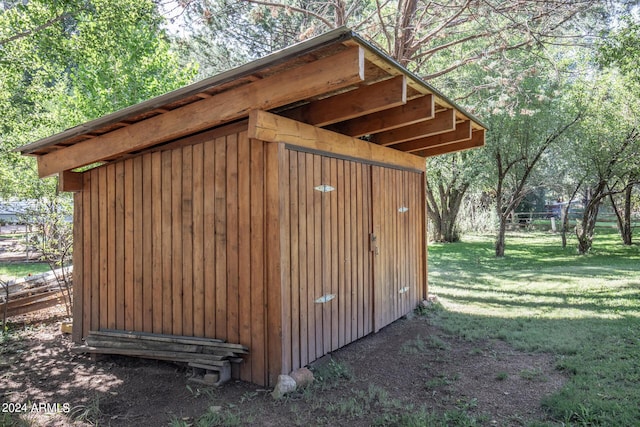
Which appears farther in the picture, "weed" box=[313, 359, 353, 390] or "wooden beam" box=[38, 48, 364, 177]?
"weed" box=[313, 359, 353, 390]

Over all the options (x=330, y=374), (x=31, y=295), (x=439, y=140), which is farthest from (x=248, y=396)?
(x=31, y=295)

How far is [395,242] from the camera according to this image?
213 inches

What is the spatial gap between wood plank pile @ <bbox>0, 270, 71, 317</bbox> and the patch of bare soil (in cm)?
149

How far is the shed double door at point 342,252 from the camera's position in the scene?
3621 mm

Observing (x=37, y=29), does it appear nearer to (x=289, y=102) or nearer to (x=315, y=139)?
(x=315, y=139)

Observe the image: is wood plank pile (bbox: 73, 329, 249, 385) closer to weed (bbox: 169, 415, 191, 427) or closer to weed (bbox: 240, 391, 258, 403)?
weed (bbox: 240, 391, 258, 403)

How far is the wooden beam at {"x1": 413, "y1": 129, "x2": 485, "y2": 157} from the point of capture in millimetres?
A: 5832

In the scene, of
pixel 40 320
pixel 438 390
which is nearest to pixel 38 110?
pixel 40 320

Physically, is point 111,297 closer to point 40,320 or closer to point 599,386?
point 40,320

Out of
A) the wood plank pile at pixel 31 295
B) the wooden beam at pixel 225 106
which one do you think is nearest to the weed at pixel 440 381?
the wooden beam at pixel 225 106

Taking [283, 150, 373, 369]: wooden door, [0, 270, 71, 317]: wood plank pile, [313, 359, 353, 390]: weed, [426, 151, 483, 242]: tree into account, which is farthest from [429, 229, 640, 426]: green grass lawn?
[0, 270, 71, 317]: wood plank pile

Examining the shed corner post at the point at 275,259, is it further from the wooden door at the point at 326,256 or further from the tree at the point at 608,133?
the tree at the point at 608,133

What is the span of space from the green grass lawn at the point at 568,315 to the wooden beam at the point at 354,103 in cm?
248

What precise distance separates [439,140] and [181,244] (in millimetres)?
3542
